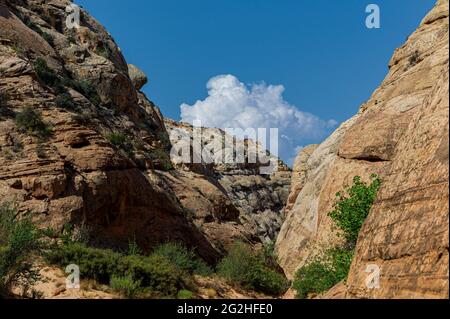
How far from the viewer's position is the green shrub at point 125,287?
17.1 meters

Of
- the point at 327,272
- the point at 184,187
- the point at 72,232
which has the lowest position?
the point at 327,272

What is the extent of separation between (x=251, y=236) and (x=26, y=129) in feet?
55.0

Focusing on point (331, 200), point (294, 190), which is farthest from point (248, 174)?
point (331, 200)

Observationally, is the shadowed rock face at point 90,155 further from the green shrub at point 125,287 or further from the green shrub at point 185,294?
the green shrub at point 185,294

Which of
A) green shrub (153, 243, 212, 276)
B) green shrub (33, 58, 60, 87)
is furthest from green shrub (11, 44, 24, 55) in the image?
green shrub (153, 243, 212, 276)

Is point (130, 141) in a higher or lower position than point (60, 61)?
lower

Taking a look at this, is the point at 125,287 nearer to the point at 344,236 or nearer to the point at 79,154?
the point at 79,154

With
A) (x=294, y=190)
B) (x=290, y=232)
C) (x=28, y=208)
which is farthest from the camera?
(x=294, y=190)

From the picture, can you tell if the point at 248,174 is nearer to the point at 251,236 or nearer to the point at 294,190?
the point at 294,190

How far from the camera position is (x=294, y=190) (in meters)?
45.5

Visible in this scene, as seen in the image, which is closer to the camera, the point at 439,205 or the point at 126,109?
the point at 439,205

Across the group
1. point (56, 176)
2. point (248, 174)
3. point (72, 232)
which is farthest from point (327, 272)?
point (248, 174)

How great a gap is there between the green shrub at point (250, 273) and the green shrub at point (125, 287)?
333 inches

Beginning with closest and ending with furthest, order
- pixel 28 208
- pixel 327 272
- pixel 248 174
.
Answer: pixel 327 272
pixel 28 208
pixel 248 174
